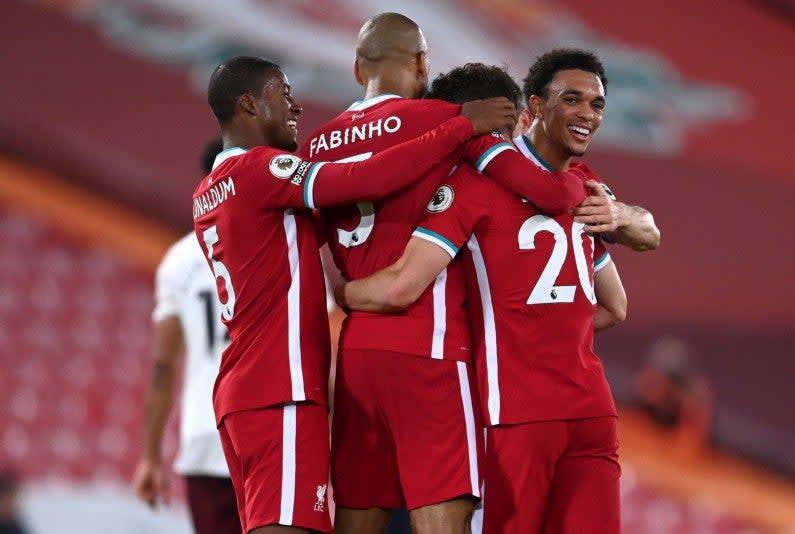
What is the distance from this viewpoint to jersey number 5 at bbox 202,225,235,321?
11.7 feet

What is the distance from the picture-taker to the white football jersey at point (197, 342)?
4.61 metres

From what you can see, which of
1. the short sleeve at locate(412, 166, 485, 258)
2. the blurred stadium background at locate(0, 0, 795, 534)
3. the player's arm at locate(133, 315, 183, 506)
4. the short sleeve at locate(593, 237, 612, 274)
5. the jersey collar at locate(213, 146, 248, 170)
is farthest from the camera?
the blurred stadium background at locate(0, 0, 795, 534)

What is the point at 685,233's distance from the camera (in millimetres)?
7738

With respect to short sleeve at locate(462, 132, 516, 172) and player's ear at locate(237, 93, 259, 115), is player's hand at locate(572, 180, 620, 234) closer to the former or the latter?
short sleeve at locate(462, 132, 516, 172)

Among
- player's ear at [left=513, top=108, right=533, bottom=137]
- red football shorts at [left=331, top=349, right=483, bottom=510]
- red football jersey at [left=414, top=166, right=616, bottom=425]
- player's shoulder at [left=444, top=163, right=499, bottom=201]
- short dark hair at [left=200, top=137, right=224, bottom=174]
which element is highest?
short dark hair at [left=200, top=137, right=224, bottom=174]

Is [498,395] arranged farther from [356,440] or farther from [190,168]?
[190,168]

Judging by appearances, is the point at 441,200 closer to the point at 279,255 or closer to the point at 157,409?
the point at 279,255

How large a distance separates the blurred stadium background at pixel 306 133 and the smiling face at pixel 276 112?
3.77m

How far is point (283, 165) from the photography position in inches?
136

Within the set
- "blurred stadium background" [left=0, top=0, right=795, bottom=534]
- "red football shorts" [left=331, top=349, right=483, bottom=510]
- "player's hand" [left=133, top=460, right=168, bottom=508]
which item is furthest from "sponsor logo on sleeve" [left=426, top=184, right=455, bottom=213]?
"blurred stadium background" [left=0, top=0, right=795, bottom=534]

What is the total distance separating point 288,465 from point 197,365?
1.43 m

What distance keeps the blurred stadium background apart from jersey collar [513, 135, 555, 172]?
12.8ft

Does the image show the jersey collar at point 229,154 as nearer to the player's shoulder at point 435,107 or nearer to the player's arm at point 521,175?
the player's shoulder at point 435,107

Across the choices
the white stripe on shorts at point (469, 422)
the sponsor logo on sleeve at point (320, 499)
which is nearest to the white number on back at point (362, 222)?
the white stripe on shorts at point (469, 422)
